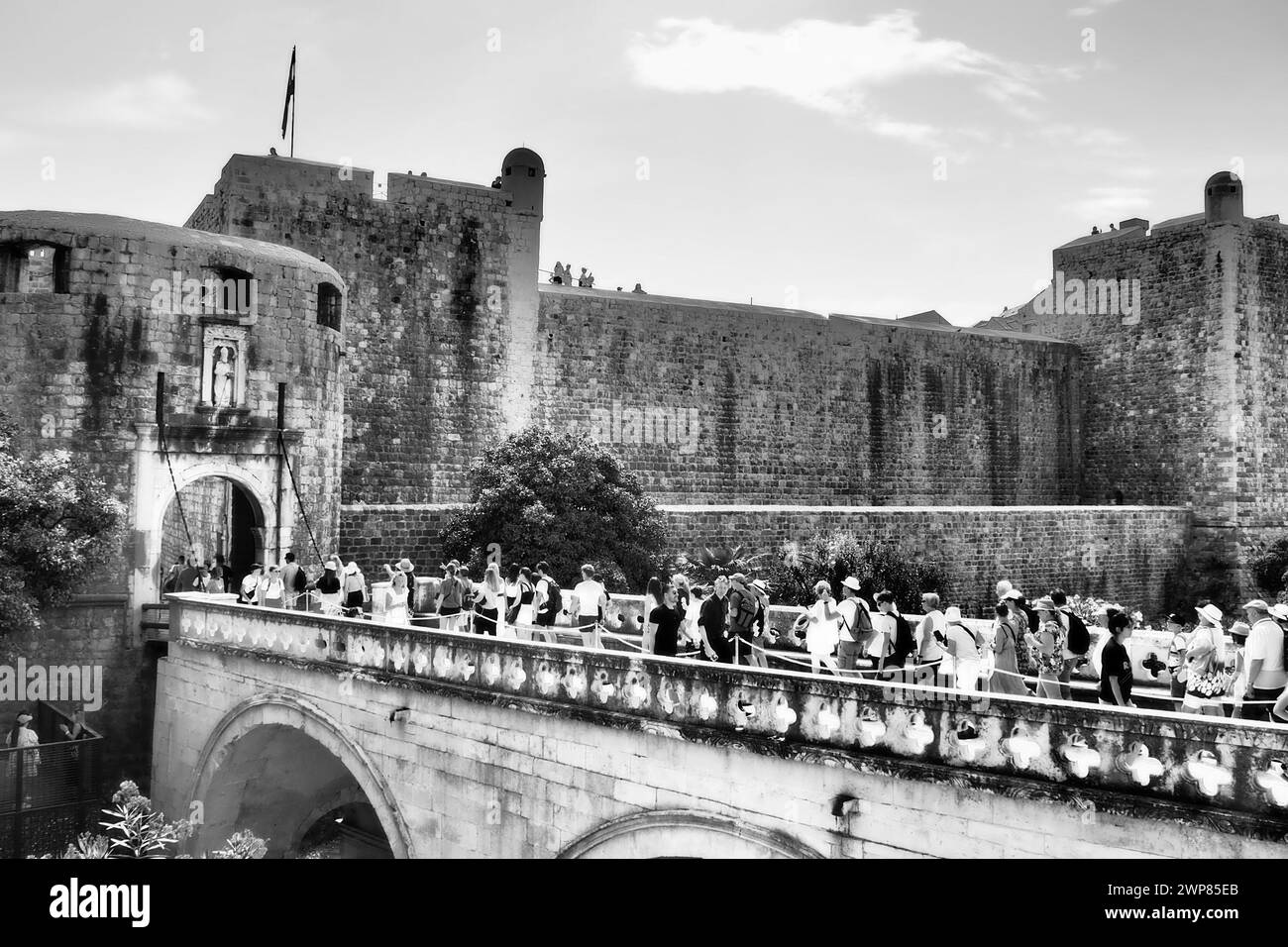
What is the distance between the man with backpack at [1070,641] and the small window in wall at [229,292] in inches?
561

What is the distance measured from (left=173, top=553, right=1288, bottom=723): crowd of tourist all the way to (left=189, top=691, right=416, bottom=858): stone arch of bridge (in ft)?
7.14

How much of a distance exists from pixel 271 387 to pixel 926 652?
13369 mm

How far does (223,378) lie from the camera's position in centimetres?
1839

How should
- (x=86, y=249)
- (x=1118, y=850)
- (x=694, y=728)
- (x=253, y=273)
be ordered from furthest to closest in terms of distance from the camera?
1. (x=253, y=273)
2. (x=86, y=249)
3. (x=694, y=728)
4. (x=1118, y=850)

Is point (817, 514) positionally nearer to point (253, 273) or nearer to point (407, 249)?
point (407, 249)

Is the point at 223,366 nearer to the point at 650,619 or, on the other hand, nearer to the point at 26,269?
the point at 26,269

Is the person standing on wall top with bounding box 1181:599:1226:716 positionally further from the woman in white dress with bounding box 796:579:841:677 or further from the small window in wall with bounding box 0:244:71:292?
the small window in wall with bounding box 0:244:71:292

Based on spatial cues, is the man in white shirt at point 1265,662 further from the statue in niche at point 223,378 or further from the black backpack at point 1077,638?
the statue in niche at point 223,378

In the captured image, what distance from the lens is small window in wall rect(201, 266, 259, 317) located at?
18359mm

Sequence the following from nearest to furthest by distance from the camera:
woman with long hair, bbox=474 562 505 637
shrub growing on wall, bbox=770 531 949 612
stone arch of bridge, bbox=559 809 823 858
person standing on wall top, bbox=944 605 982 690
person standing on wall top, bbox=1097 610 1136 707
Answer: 1. person standing on wall top, bbox=1097 610 1136 707
2. stone arch of bridge, bbox=559 809 823 858
3. person standing on wall top, bbox=944 605 982 690
4. woman with long hair, bbox=474 562 505 637
5. shrub growing on wall, bbox=770 531 949 612

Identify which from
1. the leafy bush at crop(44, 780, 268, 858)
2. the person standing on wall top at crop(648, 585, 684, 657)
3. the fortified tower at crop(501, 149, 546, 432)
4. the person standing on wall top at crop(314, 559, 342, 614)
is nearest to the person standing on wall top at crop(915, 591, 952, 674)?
the person standing on wall top at crop(648, 585, 684, 657)

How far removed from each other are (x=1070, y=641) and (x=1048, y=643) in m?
0.35
